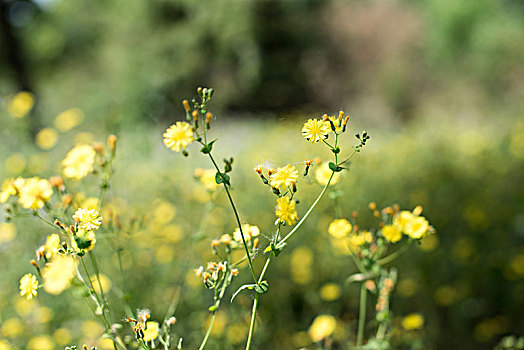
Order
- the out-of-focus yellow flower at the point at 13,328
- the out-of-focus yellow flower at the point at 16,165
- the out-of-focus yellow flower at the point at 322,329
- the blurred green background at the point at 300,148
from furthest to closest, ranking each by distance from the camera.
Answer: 1. the out-of-focus yellow flower at the point at 16,165
2. the blurred green background at the point at 300,148
3. the out-of-focus yellow flower at the point at 13,328
4. the out-of-focus yellow flower at the point at 322,329

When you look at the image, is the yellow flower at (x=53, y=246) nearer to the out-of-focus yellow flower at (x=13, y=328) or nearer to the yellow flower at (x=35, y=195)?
the yellow flower at (x=35, y=195)

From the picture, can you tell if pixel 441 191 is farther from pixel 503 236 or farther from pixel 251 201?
pixel 251 201

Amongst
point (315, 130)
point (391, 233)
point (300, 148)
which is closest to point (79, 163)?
point (315, 130)

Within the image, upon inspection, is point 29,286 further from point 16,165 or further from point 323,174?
point 16,165

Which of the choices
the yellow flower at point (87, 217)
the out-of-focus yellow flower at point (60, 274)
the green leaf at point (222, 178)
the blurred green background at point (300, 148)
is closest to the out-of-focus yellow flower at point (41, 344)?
the blurred green background at point (300, 148)

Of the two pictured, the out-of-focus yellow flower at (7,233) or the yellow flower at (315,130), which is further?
the out-of-focus yellow flower at (7,233)

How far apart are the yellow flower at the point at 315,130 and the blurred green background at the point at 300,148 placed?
99 mm

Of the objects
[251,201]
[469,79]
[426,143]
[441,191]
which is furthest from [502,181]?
[469,79]

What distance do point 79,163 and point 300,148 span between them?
10.2 ft

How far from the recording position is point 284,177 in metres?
0.64

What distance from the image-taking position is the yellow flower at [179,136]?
600 mm

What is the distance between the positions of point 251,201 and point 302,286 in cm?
69

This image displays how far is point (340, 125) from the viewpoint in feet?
2.08

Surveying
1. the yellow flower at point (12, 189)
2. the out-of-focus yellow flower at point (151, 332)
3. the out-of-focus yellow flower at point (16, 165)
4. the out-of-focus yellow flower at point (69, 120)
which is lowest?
the out-of-focus yellow flower at point (151, 332)
